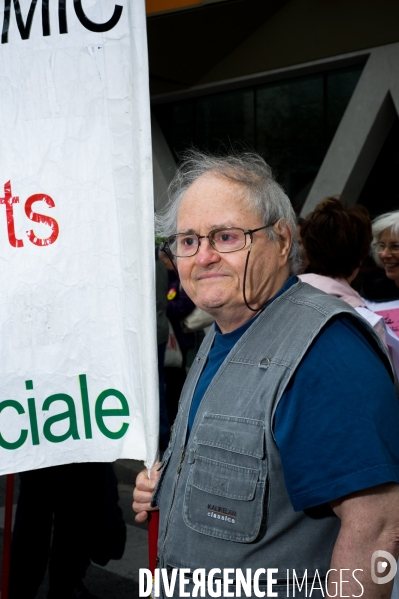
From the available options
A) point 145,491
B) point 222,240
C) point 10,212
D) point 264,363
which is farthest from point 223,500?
point 10,212

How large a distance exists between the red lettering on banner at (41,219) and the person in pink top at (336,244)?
1370 mm

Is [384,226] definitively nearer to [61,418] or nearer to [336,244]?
[336,244]

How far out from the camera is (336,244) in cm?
317

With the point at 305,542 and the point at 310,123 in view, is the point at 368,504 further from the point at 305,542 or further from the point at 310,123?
the point at 310,123

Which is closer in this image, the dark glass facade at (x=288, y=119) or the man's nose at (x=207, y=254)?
the man's nose at (x=207, y=254)

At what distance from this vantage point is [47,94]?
207cm

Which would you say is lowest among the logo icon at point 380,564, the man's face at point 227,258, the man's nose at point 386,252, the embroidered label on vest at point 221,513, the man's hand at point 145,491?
the man's hand at point 145,491

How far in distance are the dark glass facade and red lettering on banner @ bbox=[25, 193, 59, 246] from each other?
773 cm

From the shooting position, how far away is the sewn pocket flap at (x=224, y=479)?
1570 millimetres

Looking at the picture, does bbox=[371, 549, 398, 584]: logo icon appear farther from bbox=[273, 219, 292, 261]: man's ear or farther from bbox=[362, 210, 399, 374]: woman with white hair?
bbox=[362, 210, 399, 374]: woman with white hair

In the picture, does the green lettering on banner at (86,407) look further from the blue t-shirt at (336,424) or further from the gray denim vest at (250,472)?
the blue t-shirt at (336,424)

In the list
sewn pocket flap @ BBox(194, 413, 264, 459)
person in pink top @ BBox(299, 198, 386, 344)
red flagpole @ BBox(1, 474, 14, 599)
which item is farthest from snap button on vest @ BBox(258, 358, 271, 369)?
red flagpole @ BBox(1, 474, 14, 599)

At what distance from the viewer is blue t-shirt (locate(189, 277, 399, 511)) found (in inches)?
57.6

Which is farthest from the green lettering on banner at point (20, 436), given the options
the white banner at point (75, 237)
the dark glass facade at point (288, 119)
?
the dark glass facade at point (288, 119)
